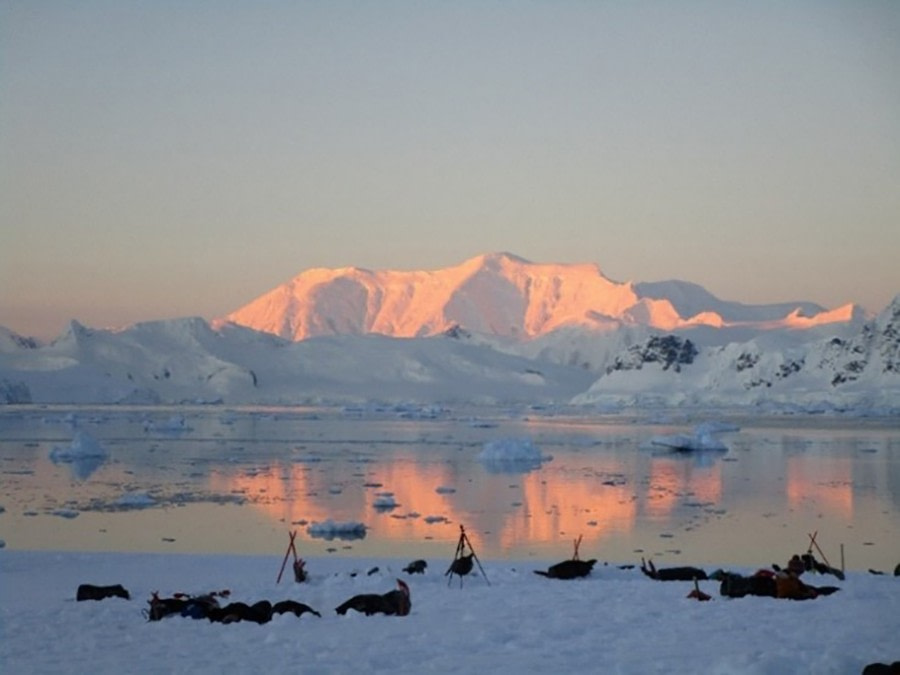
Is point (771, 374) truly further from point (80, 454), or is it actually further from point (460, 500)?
point (460, 500)

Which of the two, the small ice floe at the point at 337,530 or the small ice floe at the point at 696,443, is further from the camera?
the small ice floe at the point at 696,443

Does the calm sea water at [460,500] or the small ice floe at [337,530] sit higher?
the small ice floe at [337,530]

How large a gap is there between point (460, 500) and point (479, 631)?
13158mm

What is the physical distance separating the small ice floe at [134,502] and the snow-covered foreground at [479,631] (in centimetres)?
812

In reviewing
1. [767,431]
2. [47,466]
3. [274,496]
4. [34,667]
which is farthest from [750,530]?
[767,431]

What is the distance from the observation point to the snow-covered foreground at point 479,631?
6.58 metres

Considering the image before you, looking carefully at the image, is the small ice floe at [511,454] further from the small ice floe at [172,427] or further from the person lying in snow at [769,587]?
the person lying in snow at [769,587]

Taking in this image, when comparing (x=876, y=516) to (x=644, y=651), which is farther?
(x=876, y=516)

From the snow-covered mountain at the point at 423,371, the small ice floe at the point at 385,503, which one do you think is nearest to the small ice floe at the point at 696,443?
the small ice floe at the point at 385,503

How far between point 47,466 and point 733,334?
→ 481ft

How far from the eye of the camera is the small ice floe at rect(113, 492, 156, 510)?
19.3m

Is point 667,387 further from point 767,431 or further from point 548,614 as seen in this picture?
point 548,614

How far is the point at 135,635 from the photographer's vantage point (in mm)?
7805

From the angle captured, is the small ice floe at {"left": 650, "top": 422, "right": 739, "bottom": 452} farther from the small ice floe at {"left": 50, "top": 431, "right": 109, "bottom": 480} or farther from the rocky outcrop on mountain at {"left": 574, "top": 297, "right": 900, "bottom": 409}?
the rocky outcrop on mountain at {"left": 574, "top": 297, "right": 900, "bottom": 409}
